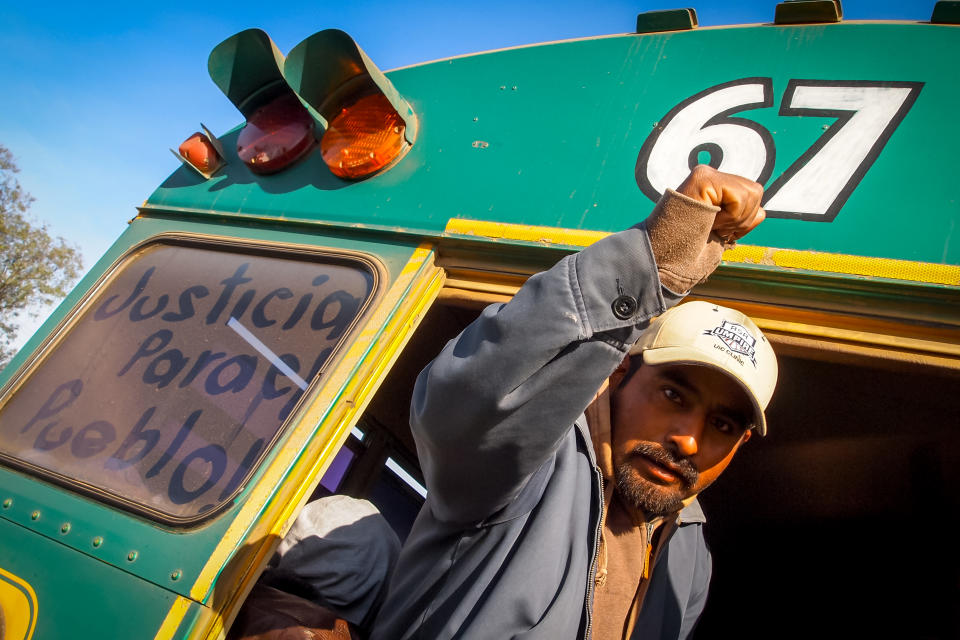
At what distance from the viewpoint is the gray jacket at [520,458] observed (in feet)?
2.71

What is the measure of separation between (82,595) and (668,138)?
143 cm

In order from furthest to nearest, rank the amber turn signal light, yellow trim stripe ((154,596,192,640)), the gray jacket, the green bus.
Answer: the amber turn signal light, the green bus, yellow trim stripe ((154,596,192,640)), the gray jacket

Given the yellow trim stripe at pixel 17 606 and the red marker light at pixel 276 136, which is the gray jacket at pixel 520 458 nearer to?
the yellow trim stripe at pixel 17 606

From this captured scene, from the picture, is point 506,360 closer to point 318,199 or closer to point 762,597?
point 318,199

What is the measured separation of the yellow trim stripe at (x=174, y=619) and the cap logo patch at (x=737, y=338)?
3.36 ft

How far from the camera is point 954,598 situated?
2.02 metres

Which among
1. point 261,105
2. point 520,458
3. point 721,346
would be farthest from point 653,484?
point 261,105

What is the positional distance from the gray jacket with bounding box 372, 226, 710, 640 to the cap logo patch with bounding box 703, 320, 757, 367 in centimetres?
32

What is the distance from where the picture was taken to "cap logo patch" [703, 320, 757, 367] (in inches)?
45.6

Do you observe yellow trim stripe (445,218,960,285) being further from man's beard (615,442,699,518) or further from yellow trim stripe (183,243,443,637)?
man's beard (615,442,699,518)

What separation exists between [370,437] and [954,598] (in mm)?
2080

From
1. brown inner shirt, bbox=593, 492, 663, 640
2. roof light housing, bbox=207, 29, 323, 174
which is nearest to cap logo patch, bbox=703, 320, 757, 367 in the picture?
brown inner shirt, bbox=593, 492, 663, 640

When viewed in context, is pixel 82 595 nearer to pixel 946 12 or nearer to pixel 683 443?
pixel 683 443

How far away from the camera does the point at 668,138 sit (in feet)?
4.46
